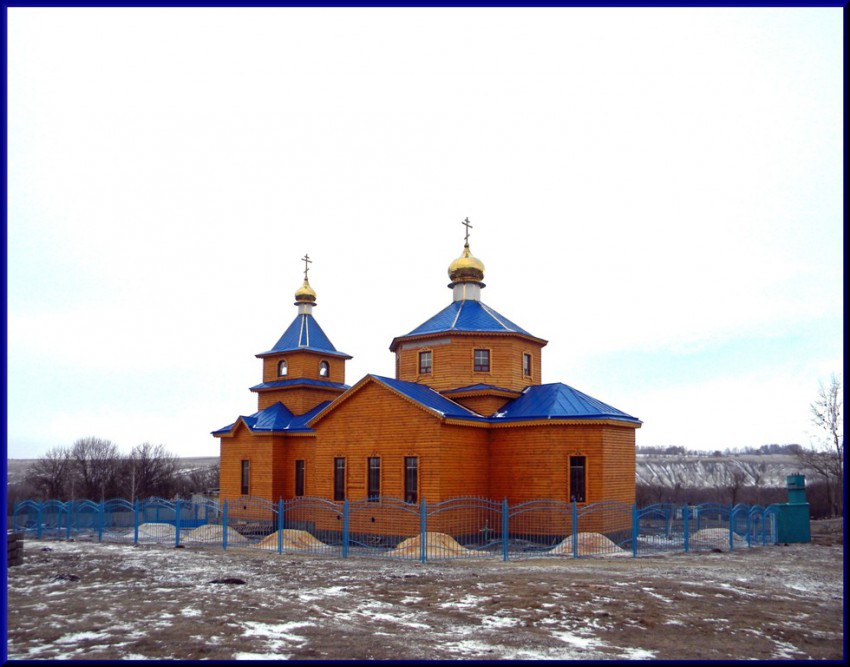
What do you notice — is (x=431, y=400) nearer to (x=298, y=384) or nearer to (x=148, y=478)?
(x=298, y=384)

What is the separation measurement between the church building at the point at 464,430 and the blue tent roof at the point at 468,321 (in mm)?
50

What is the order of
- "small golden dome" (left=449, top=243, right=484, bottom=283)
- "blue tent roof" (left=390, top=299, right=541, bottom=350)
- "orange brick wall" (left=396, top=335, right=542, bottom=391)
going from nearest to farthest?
"orange brick wall" (left=396, top=335, right=542, bottom=391) < "blue tent roof" (left=390, top=299, right=541, bottom=350) < "small golden dome" (left=449, top=243, right=484, bottom=283)

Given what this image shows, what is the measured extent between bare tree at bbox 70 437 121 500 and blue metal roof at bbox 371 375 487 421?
33202 mm

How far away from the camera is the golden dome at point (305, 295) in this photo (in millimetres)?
32219

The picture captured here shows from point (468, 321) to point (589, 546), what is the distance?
30.4ft

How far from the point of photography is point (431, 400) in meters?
22.0

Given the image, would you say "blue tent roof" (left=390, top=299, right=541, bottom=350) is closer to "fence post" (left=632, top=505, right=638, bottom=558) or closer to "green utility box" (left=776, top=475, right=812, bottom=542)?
"fence post" (left=632, top=505, right=638, bottom=558)

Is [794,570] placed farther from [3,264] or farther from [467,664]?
[3,264]

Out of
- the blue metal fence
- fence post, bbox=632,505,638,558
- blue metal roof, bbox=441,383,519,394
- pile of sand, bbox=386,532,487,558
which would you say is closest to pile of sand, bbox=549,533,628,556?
the blue metal fence

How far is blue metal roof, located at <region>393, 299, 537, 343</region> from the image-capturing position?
24516mm

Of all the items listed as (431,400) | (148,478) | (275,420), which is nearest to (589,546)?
(431,400)

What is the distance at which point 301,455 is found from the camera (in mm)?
27812

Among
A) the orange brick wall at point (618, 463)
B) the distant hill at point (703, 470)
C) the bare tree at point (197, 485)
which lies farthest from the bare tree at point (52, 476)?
the distant hill at point (703, 470)

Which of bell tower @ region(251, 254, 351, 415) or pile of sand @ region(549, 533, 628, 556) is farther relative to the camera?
bell tower @ region(251, 254, 351, 415)
